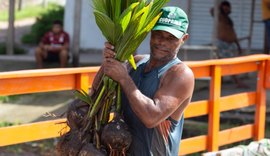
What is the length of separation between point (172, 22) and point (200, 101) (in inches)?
130

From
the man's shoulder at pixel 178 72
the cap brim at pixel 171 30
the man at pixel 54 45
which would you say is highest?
the cap brim at pixel 171 30

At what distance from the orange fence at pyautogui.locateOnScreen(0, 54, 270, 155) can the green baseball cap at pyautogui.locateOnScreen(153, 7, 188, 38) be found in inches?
Result: 56.0

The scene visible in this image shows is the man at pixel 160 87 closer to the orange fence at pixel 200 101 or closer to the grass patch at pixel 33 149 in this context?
the orange fence at pixel 200 101

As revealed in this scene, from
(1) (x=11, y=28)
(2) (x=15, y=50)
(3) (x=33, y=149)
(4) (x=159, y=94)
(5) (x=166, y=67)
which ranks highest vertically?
(5) (x=166, y=67)

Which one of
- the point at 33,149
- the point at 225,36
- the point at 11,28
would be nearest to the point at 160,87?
the point at 33,149

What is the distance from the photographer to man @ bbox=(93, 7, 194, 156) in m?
3.09

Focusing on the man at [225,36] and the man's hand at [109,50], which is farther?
the man at [225,36]

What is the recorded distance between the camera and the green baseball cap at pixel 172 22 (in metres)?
3.17

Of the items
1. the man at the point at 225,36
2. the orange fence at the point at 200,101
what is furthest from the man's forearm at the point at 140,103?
the man at the point at 225,36

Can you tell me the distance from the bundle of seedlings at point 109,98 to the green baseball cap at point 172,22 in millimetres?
50

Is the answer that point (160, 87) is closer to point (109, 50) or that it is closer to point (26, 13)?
point (109, 50)

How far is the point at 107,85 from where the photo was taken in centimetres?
318

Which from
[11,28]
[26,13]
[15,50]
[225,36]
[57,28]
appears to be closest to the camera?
[225,36]

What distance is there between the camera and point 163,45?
10.5 feet
